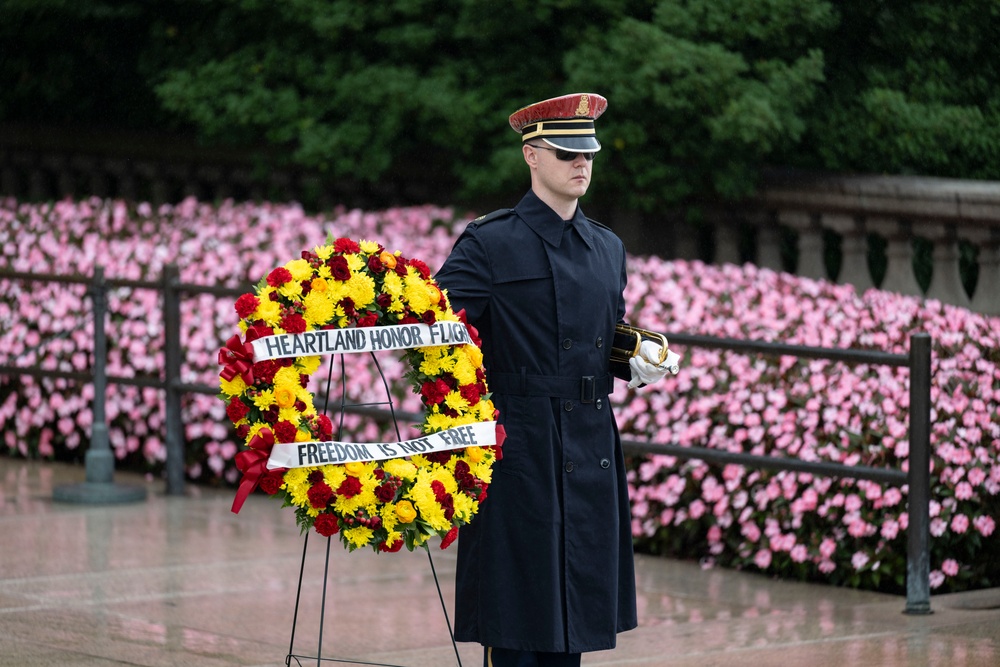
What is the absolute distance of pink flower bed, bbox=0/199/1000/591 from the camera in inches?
290

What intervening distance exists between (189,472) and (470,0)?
126 inches

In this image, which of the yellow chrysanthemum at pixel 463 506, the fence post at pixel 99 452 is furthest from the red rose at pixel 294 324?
the fence post at pixel 99 452

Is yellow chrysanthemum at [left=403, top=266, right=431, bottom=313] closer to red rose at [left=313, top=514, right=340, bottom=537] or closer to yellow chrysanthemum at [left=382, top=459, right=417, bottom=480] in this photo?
yellow chrysanthemum at [left=382, top=459, right=417, bottom=480]

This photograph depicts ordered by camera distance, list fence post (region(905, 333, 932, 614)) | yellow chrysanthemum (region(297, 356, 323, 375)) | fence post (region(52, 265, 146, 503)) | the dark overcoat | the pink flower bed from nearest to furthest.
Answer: yellow chrysanthemum (region(297, 356, 323, 375)), the dark overcoat, fence post (region(905, 333, 932, 614)), the pink flower bed, fence post (region(52, 265, 146, 503))

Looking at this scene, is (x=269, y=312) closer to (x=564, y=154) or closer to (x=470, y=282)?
(x=470, y=282)

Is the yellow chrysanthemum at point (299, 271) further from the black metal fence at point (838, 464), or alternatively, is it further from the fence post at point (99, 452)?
the fence post at point (99, 452)

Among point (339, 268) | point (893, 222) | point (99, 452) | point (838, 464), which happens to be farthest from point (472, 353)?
point (893, 222)

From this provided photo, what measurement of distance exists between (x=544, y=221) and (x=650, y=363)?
52cm

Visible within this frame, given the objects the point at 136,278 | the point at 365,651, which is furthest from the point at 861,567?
the point at 136,278

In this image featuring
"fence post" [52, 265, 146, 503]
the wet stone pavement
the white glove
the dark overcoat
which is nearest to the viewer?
the dark overcoat

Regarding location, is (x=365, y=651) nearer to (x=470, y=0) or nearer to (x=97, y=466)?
(x=97, y=466)

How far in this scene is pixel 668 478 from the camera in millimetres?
7895

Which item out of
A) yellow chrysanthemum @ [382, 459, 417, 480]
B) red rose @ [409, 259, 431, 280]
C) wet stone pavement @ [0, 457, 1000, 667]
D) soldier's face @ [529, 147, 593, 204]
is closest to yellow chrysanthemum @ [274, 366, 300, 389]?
yellow chrysanthemum @ [382, 459, 417, 480]

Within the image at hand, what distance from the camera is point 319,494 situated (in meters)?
4.55
